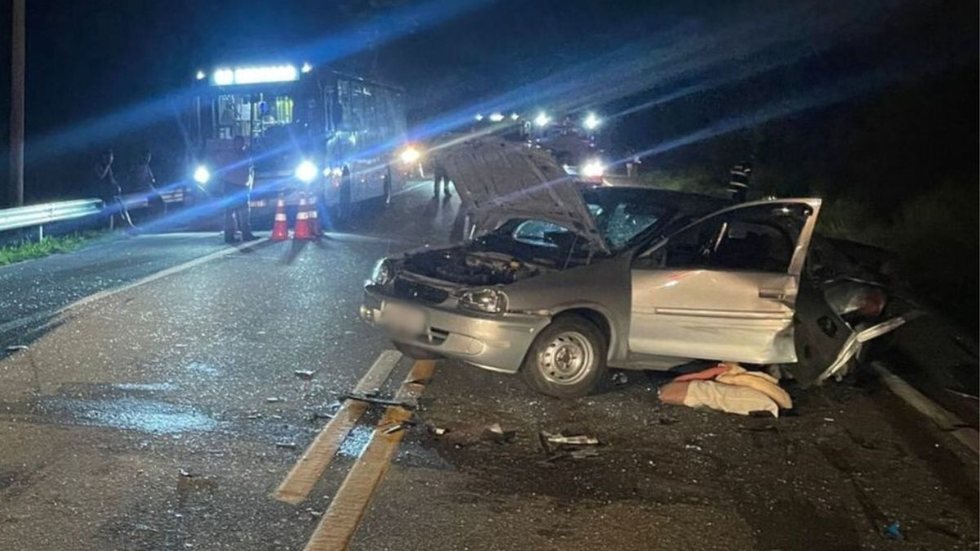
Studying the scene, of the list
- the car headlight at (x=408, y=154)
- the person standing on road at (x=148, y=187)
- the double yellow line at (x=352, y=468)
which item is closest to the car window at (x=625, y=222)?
the double yellow line at (x=352, y=468)

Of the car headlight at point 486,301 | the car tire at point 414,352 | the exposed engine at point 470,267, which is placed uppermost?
the exposed engine at point 470,267

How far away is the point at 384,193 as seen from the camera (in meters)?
25.5

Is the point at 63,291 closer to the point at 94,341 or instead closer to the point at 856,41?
the point at 94,341

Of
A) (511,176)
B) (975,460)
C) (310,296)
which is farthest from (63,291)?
(975,460)

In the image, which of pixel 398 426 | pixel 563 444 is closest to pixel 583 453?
pixel 563 444

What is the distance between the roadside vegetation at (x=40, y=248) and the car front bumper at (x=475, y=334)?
30.4 ft

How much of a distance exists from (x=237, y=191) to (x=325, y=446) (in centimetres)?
1126

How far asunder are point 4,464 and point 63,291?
6582mm

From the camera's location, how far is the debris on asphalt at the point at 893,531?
5227mm

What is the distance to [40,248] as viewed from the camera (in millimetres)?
16375

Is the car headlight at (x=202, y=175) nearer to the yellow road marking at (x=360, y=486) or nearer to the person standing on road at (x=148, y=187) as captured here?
the person standing on road at (x=148, y=187)

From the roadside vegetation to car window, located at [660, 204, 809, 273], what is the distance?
34.6ft

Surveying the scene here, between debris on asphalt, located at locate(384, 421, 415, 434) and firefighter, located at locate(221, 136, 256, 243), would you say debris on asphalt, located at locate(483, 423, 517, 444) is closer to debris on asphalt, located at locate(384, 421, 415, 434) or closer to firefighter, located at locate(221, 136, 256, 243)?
debris on asphalt, located at locate(384, 421, 415, 434)

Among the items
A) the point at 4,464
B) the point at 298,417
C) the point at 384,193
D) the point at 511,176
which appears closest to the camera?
the point at 4,464
